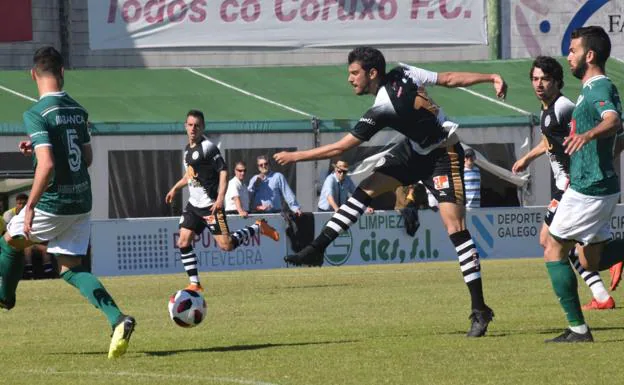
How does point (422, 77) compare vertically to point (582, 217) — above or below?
above

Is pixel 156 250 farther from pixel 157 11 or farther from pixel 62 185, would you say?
pixel 62 185

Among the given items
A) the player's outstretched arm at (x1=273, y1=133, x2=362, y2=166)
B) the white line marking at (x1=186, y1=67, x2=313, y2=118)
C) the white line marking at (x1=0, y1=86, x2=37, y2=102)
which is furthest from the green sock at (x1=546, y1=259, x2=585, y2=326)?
the white line marking at (x1=0, y1=86, x2=37, y2=102)

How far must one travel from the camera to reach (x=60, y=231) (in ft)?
34.9

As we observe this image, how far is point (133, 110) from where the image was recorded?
27.6 metres

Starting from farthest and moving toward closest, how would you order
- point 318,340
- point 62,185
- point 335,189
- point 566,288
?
point 335,189, point 318,340, point 62,185, point 566,288

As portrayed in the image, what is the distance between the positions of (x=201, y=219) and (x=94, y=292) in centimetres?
775

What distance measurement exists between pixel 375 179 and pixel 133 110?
16.3 meters

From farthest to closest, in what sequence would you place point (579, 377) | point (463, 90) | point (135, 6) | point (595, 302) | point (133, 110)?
1. point (135, 6)
2. point (463, 90)
3. point (133, 110)
4. point (595, 302)
5. point (579, 377)

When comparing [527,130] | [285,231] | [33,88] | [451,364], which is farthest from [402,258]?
[451,364]

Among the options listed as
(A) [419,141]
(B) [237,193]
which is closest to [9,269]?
(A) [419,141]

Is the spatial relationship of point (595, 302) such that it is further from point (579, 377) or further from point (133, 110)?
point (133, 110)

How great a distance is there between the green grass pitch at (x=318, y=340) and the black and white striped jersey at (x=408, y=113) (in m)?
1.54

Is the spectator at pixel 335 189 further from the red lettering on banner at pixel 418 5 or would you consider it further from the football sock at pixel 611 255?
the football sock at pixel 611 255

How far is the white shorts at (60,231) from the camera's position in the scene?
1057 cm
